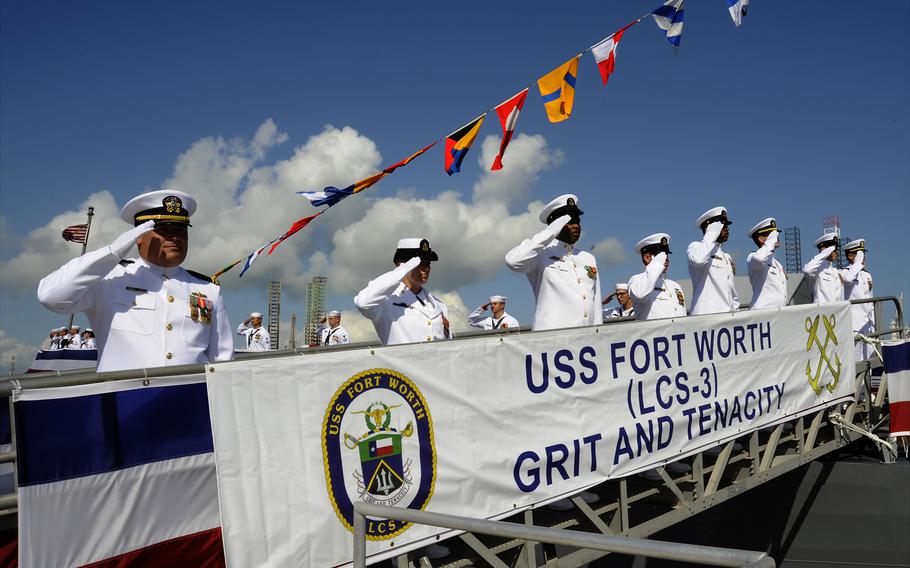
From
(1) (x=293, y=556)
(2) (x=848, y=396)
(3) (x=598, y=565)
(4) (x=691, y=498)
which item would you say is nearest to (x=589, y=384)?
(4) (x=691, y=498)

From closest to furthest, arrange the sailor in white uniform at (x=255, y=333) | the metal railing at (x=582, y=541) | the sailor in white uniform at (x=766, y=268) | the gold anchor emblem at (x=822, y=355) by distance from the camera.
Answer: the metal railing at (x=582, y=541), the gold anchor emblem at (x=822, y=355), the sailor in white uniform at (x=766, y=268), the sailor in white uniform at (x=255, y=333)

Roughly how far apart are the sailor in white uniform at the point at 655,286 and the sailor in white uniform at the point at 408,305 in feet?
7.57

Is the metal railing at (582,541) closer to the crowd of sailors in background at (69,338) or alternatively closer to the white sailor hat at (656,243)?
the white sailor hat at (656,243)

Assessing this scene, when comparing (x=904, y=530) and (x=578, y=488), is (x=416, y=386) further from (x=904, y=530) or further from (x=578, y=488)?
(x=904, y=530)

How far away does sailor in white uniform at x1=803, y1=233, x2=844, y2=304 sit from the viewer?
30.4 feet

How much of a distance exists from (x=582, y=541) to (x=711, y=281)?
19.3ft

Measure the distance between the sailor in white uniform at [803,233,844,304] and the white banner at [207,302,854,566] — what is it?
4817 millimetres

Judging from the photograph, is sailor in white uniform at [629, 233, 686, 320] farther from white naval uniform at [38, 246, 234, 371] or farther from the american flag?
the american flag

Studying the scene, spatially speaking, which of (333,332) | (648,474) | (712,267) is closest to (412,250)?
(648,474)

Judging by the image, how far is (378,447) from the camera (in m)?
2.90

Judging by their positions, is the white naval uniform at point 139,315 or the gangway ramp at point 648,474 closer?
the gangway ramp at point 648,474

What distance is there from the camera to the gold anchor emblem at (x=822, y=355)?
6.09 m

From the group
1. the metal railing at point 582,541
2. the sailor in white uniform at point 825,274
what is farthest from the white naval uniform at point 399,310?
the sailor in white uniform at point 825,274

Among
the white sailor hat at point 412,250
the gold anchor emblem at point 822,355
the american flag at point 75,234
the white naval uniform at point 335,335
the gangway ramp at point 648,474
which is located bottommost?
the gangway ramp at point 648,474
